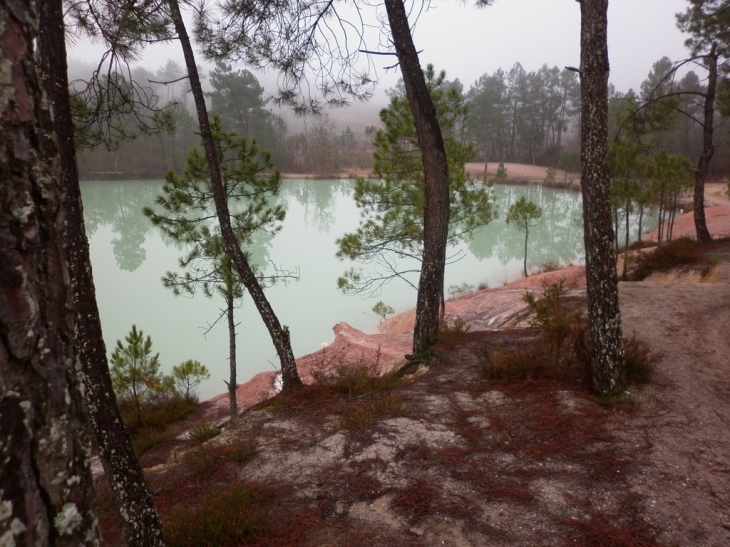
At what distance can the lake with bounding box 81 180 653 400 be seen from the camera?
1602 cm

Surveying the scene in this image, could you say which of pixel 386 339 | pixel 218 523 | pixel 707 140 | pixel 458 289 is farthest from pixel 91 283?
pixel 458 289

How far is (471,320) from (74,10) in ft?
33.3

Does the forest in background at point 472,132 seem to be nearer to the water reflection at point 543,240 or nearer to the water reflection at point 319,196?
the water reflection at point 319,196

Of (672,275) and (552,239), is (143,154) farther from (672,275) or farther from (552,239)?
(672,275)

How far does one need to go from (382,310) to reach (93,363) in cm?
1465

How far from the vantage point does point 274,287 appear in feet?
71.5

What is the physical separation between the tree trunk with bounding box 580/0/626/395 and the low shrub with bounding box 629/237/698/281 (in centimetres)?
968

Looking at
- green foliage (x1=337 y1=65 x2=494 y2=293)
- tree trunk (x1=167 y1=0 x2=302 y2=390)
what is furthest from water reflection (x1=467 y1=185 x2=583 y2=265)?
tree trunk (x1=167 y1=0 x2=302 y2=390)

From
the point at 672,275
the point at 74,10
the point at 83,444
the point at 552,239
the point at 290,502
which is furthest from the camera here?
the point at 552,239

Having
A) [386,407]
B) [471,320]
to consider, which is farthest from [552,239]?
[386,407]

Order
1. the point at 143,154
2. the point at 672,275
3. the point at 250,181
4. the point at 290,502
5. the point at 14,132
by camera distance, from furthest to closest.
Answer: the point at 143,154 < the point at 672,275 < the point at 250,181 < the point at 290,502 < the point at 14,132

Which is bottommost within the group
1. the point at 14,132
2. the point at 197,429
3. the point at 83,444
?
the point at 197,429

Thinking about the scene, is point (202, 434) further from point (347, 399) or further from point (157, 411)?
point (157, 411)

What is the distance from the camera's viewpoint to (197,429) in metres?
5.04
